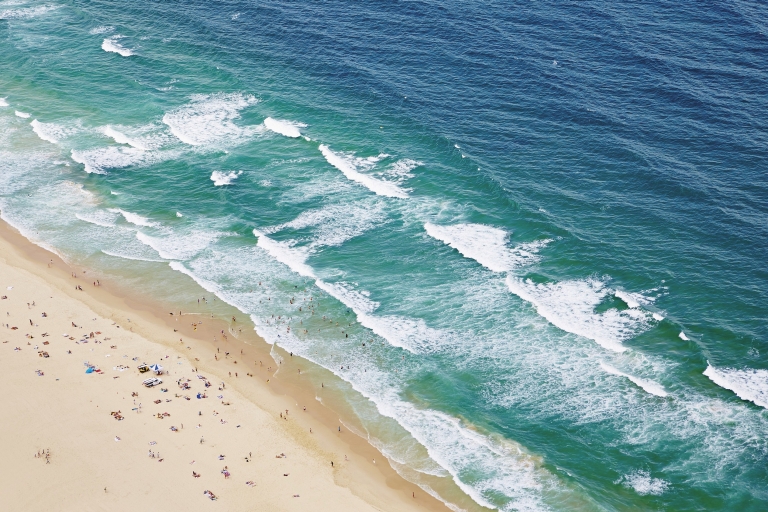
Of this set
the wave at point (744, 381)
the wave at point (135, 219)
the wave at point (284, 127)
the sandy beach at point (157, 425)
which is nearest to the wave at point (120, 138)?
the wave at point (135, 219)

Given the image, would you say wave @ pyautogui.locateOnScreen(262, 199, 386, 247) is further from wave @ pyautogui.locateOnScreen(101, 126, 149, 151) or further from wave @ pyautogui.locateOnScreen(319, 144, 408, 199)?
wave @ pyautogui.locateOnScreen(101, 126, 149, 151)

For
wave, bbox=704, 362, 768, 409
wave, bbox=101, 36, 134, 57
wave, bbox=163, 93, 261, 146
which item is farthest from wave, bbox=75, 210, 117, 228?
wave, bbox=704, 362, 768, 409

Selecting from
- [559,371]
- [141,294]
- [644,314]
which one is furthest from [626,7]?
[141,294]

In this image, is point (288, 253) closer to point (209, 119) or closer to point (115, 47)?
point (209, 119)

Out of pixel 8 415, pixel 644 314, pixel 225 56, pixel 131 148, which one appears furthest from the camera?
pixel 225 56

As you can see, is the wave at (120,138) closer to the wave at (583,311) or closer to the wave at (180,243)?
the wave at (180,243)

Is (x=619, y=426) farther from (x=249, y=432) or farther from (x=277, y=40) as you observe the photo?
(x=277, y=40)
